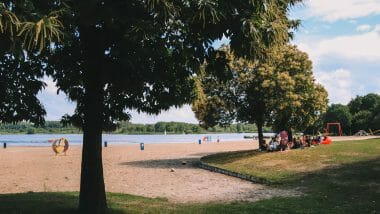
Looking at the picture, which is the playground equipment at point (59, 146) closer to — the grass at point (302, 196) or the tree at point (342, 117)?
the grass at point (302, 196)

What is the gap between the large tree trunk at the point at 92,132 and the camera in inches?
396

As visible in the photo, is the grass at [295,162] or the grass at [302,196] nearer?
the grass at [302,196]

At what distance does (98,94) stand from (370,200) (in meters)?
9.67

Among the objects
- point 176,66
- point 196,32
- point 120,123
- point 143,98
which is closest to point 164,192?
point 120,123

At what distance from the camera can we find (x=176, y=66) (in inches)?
396

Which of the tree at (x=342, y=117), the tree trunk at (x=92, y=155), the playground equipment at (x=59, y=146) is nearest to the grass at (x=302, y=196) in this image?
the tree trunk at (x=92, y=155)

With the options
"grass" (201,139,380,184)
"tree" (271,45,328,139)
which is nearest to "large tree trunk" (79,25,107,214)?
"grass" (201,139,380,184)

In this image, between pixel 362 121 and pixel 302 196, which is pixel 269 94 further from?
pixel 362 121

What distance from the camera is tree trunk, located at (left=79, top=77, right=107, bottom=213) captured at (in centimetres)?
1068

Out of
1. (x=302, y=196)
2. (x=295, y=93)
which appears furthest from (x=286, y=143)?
(x=302, y=196)

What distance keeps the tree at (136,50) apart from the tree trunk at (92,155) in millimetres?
23

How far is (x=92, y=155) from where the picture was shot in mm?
10820

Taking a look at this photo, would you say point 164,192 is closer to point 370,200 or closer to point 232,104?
point 370,200

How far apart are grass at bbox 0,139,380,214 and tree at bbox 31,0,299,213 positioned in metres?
2.49
